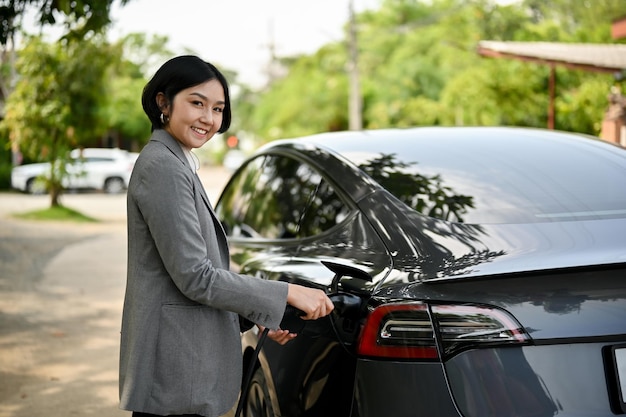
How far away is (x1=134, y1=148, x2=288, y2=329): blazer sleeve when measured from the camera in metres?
2.20

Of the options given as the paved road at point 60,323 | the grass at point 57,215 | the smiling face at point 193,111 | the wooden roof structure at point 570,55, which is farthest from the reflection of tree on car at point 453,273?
the grass at point 57,215

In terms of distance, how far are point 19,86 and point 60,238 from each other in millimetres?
5198

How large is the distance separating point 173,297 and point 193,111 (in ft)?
1.67

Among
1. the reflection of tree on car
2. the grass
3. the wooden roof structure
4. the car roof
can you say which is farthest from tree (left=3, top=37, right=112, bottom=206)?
the reflection of tree on car

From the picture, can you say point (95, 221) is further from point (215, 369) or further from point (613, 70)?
point (215, 369)

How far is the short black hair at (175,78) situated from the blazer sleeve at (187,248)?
194 mm

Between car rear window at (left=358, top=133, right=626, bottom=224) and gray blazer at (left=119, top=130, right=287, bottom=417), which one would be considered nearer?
gray blazer at (left=119, top=130, right=287, bottom=417)

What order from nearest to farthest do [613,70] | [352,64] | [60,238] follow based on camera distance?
[613,70] < [60,238] < [352,64]

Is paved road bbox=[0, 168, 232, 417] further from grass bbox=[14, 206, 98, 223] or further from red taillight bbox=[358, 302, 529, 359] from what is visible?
grass bbox=[14, 206, 98, 223]

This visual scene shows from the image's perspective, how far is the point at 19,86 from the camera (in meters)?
19.3

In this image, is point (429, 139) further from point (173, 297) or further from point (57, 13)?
point (57, 13)

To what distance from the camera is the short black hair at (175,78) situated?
2.36m

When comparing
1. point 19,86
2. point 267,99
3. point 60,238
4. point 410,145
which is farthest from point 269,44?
point 410,145

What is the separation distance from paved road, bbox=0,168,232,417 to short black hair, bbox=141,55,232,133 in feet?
9.40
